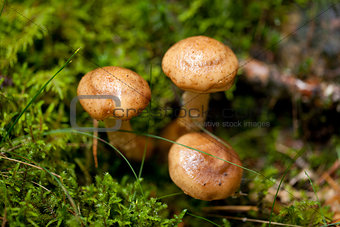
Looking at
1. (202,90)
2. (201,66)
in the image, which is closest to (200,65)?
(201,66)

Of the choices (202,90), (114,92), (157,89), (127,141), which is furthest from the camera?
(157,89)

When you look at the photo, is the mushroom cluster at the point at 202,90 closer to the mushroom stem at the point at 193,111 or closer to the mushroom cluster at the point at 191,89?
the mushroom cluster at the point at 191,89

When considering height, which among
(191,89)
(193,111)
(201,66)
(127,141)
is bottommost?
(127,141)

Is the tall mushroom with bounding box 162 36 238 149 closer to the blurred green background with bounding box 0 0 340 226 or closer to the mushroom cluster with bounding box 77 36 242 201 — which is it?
the mushroom cluster with bounding box 77 36 242 201

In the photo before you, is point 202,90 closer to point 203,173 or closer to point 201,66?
point 201,66

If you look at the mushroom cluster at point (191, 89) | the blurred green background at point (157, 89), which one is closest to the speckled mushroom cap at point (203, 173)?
the mushroom cluster at point (191, 89)

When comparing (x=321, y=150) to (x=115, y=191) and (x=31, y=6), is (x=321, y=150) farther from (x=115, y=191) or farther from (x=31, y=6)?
(x=31, y=6)

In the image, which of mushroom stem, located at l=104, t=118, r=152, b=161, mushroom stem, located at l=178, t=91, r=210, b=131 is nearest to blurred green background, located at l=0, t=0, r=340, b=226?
mushroom stem, located at l=104, t=118, r=152, b=161
